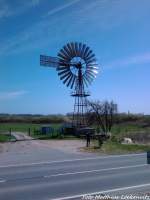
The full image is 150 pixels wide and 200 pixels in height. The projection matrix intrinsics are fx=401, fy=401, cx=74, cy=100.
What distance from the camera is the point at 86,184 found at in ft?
44.7

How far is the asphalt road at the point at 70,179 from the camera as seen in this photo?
12.1m

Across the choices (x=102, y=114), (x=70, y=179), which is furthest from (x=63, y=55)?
(x=70, y=179)

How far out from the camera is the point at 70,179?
1470 cm

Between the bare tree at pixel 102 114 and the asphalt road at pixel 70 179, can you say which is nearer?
the asphalt road at pixel 70 179

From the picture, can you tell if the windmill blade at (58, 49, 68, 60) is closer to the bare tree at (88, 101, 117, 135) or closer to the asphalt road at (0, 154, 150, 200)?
the bare tree at (88, 101, 117, 135)

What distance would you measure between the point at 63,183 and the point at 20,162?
7467 mm

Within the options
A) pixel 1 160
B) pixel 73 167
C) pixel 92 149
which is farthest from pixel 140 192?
pixel 92 149

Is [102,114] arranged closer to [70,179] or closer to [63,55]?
[63,55]

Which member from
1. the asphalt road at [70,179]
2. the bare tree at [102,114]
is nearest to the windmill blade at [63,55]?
the bare tree at [102,114]

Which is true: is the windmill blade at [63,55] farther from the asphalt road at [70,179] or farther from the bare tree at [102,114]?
the asphalt road at [70,179]

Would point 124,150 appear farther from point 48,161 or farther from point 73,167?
point 73,167

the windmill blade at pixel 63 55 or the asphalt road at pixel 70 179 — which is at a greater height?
the windmill blade at pixel 63 55

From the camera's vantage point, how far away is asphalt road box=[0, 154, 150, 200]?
1209 cm

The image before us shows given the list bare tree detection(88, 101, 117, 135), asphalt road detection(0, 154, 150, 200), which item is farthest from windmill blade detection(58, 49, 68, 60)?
asphalt road detection(0, 154, 150, 200)
